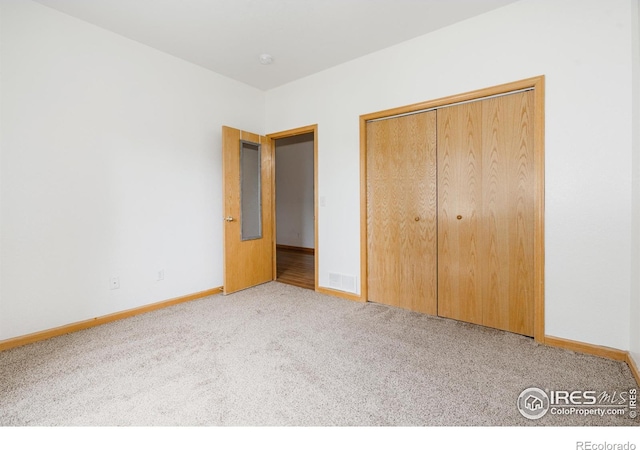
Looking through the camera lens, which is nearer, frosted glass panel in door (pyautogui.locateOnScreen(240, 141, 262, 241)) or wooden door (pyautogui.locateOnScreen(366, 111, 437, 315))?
wooden door (pyautogui.locateOnScreen(366, 111, 437, 315))

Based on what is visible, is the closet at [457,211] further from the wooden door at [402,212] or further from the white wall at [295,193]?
the white wall at [295,193]

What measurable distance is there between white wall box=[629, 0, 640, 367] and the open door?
11.1 ft

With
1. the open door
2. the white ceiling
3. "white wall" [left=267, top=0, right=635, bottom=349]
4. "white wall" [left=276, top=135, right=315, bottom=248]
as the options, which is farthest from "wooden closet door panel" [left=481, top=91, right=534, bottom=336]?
"white wall" [left=276, top=135, right=315, bottom=248]

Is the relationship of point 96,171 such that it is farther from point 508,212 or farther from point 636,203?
point 636,203

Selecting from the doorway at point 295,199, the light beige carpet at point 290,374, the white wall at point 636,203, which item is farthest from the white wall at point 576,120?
the doorway at point 295,199

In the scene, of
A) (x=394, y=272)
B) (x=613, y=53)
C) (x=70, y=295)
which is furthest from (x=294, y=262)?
(x=613, y=53)

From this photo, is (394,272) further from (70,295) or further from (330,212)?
(70,295)

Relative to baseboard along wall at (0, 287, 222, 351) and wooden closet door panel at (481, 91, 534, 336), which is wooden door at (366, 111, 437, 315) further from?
baseboard along wall at (0, 287, 222, 351)

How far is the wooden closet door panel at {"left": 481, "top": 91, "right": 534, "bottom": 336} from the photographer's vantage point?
2293 millimetres

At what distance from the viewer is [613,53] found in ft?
6.36

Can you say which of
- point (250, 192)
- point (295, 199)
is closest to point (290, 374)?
point (250, 192)

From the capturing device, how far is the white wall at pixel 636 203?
1.78m

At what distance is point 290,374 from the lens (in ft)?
5.95

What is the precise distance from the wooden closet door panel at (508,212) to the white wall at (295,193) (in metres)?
4.34
